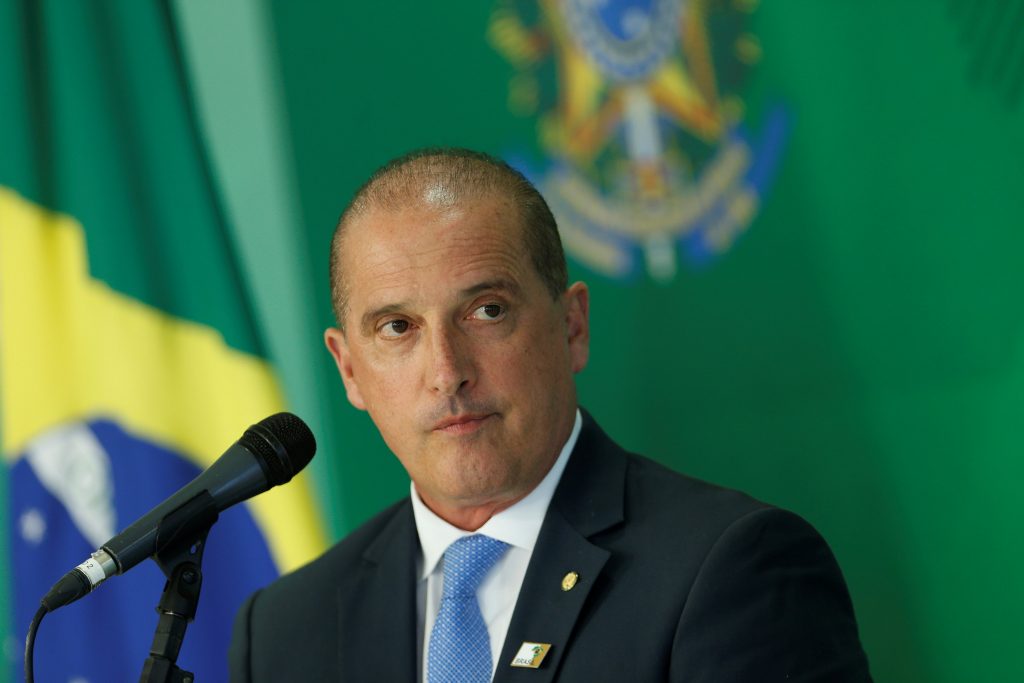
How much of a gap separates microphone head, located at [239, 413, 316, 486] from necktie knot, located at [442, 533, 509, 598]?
0.49m

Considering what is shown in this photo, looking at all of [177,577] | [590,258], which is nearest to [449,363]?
[177,577]

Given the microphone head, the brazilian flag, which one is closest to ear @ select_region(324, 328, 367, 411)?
the microphone head

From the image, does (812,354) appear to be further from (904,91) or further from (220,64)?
(220,64)

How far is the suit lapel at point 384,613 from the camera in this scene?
2.40 meters

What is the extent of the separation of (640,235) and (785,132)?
54 centimetres

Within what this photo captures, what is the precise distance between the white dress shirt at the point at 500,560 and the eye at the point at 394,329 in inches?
16.0

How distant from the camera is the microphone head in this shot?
1.96 m

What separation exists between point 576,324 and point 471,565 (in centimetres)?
54

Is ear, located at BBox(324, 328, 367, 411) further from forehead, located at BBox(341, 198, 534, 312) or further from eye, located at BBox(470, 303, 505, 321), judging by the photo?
eye, located at BBox(470, 303, 505, 321)

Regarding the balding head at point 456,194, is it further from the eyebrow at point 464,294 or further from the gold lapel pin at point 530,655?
the gold lapel pin at point 530,655

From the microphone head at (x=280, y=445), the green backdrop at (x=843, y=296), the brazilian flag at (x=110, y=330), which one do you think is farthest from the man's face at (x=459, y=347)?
the green backdrop at (x=843, y=296)

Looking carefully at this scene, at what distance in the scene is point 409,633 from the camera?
2420 mm

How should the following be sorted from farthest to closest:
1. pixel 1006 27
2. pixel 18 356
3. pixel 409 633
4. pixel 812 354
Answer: pixel 812 354 < pixel 1006 27 < pixel 18 356 < pixel 409 633

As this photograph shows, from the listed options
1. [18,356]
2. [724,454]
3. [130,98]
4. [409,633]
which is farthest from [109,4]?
[724,454]
